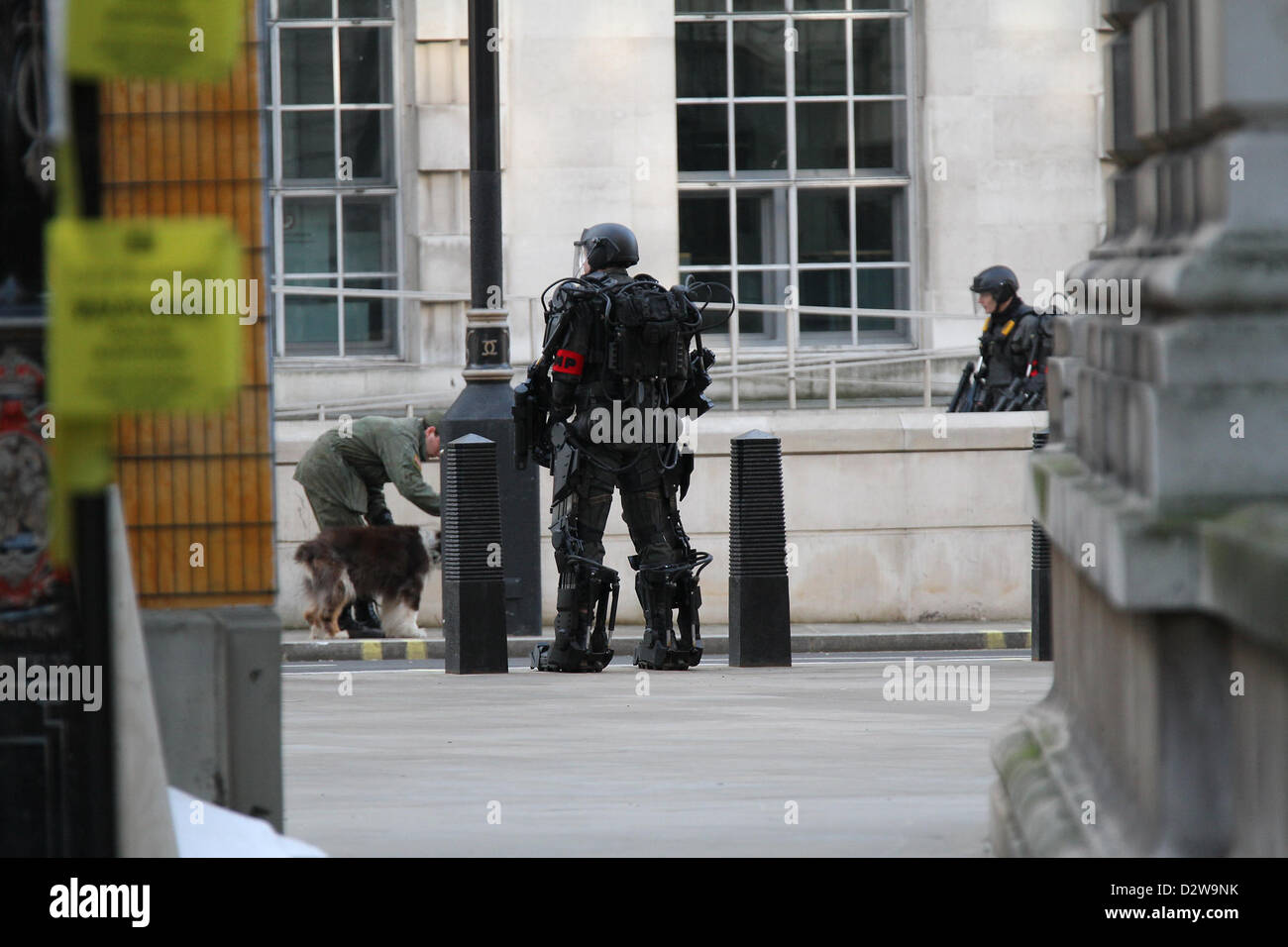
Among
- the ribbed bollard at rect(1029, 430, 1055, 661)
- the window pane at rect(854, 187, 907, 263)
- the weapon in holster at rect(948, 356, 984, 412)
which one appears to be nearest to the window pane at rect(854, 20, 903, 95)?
the window pane at rect(854, 187, 907, 263)

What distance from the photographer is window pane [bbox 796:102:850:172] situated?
1831 centimetres

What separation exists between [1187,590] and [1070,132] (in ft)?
48.0

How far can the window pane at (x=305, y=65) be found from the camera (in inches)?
698

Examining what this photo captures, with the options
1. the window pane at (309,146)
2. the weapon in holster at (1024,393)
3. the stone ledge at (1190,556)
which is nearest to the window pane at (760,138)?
the window pane at (309,146)

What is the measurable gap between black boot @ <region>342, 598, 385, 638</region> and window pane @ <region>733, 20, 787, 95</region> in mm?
5843

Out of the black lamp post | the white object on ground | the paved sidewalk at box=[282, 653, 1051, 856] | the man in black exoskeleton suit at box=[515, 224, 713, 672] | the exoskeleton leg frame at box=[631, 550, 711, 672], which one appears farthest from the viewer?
the black lamp post

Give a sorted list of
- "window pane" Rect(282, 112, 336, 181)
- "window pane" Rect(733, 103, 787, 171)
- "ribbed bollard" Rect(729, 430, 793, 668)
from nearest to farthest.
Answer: "ribbed bollard" Rect(729, 430, 793, 668), "window pane" Rect(282, 112, 336, 181), "window pane" Rect(733, 103, 787, 171)

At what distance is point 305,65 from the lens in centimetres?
1773

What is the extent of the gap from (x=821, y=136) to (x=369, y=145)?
359 cm

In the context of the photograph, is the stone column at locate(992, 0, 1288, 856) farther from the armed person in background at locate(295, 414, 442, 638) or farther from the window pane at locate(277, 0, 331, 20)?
the window pane at locate(277, 0, 331, 20)

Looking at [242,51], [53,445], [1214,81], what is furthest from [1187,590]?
[242,51]

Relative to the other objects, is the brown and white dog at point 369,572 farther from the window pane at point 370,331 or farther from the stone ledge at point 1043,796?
the stone ledge at point 1043,796

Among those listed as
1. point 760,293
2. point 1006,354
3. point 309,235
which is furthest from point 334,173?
point 1006,354
